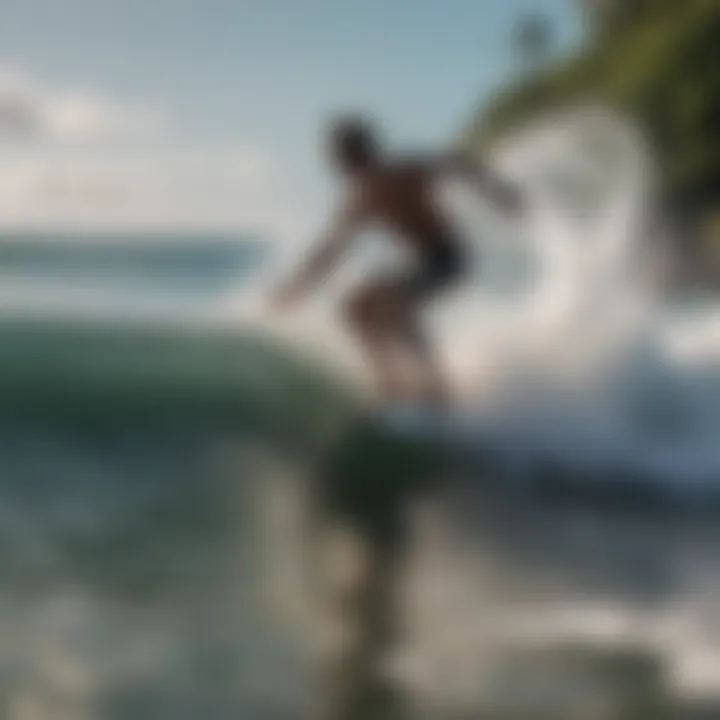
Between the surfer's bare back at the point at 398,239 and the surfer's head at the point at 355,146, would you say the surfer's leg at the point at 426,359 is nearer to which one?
the surfer's bare back at the point at 398,239

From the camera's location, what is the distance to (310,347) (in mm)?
1017

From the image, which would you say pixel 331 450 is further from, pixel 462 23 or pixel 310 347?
pixel 462 23

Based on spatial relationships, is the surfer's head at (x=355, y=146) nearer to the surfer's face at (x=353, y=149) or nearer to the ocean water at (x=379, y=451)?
the surfer's face at (x=353, y=149)

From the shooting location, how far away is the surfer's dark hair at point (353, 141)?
1013 millimetres

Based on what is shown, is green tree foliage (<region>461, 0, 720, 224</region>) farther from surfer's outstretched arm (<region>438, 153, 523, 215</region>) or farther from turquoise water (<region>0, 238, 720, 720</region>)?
turquoise water (<region>0, 238, 720, 720</region>)

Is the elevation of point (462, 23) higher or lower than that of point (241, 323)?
higher

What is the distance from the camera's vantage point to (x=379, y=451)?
3.33ft

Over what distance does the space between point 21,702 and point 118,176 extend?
448mm

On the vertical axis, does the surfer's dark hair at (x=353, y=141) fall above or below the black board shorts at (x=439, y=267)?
above

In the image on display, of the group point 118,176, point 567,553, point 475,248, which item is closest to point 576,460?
point 567,553

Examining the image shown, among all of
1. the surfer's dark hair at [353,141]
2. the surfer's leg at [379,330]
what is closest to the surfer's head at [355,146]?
the surfer's dark hair at [353,141]

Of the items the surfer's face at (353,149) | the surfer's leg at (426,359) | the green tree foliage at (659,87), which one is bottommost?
the surfer's leg at (426,359)

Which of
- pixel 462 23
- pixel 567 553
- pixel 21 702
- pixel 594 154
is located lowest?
pixel 21 702

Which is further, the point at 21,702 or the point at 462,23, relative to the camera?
the point at 462,23
